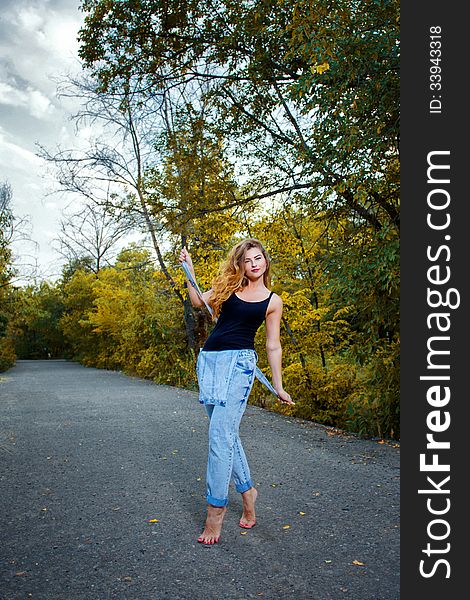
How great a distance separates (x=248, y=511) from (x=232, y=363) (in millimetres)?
1055

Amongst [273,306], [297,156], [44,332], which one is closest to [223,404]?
[273,306]

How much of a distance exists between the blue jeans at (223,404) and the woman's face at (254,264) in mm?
510

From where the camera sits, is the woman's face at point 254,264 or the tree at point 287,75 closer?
the woman's face at point 254,264

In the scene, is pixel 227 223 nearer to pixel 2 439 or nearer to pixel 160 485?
pixel 2 439

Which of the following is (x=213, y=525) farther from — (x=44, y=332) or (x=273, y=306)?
(x=44, y=332)

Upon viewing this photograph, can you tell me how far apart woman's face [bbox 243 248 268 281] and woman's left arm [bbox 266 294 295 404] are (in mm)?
192

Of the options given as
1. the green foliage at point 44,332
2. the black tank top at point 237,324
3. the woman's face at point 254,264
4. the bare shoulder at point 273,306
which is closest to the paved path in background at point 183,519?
the black tank top at point 237,324

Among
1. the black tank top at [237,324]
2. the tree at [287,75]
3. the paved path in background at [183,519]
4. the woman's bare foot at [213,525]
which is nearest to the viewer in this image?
the paved path in background at [183,519]

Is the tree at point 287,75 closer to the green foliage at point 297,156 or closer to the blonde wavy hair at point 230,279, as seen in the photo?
the green foliage at point 297,156

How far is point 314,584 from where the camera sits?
111 inches

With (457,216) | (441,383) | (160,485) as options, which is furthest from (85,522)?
(457,216)

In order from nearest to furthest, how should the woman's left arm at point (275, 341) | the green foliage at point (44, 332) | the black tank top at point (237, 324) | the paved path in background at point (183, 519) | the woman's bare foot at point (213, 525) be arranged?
the paved path in background at point (183, 519) < the woman's bare foot at point (213, 525) < the black tank top at point (237, 324) < the woman's left arm at point (275, 341) < the green foliage at point (44, 332)

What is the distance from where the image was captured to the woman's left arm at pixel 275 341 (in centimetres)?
365

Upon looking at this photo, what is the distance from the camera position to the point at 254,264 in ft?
12.0
